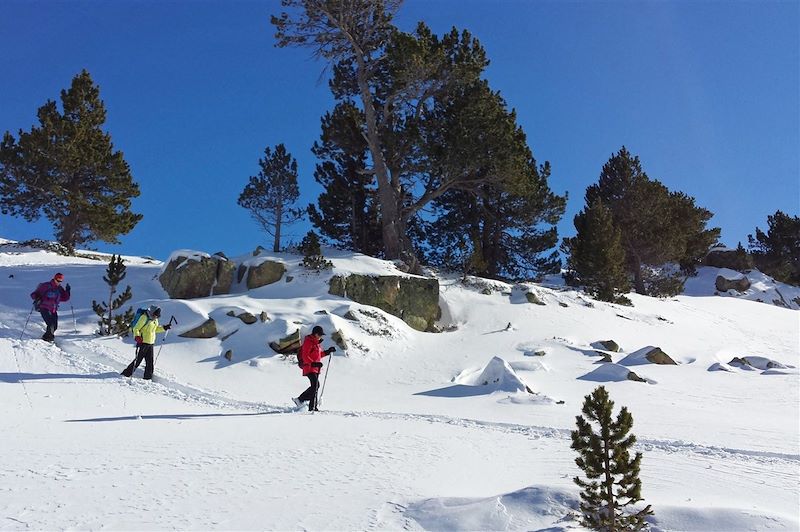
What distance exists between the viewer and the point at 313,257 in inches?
784

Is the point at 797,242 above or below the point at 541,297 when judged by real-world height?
above

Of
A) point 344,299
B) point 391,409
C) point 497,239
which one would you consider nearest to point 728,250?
point 497,239

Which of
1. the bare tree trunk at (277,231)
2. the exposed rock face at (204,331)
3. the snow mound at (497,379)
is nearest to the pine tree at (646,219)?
the bare tree trunk at (277,231)

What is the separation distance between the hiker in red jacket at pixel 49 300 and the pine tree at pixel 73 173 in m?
14.6

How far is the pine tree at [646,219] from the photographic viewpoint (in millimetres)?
33000

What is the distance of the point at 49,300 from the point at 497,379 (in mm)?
11021

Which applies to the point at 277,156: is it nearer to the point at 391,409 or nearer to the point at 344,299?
the point at 344,299

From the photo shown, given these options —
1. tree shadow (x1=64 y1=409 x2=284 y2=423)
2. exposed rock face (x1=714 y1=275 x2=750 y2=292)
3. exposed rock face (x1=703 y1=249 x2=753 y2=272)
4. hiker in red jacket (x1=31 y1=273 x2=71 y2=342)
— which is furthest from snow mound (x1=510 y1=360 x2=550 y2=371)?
exposed rock face (x1=703 y1=249 x2=753 y2=272)

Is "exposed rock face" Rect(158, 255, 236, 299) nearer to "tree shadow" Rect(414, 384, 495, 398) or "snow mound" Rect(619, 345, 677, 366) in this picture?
"tree shadow" Rect(414, 384, 495, 398)

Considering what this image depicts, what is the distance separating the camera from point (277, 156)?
25.6 meters

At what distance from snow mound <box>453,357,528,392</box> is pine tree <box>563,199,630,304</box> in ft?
43.0

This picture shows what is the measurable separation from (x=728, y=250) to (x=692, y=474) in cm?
4909

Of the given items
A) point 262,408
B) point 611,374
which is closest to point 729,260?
point 611,374

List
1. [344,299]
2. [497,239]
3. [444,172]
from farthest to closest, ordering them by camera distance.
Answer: [497,239]
[444,172]
[344,299]
